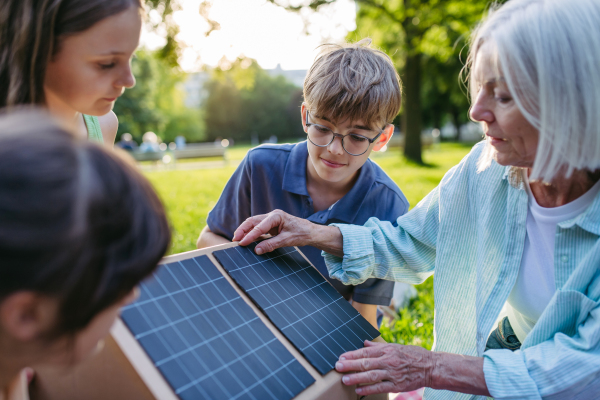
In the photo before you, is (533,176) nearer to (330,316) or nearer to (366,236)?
(366,236)

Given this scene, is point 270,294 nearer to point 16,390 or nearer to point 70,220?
point 16,390

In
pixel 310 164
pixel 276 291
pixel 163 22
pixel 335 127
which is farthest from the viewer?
pixel 163 22

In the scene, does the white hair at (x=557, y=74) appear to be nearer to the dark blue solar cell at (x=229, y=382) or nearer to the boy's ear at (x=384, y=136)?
the boy's ear at (x=384, y=136)

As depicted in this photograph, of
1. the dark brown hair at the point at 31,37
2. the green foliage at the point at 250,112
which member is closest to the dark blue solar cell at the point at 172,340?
the dark brown hair at the point at 31,37

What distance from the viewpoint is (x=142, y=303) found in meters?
1.23

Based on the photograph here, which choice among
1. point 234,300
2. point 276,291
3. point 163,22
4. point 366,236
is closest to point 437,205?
point 366,236

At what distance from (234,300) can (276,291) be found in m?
0.23

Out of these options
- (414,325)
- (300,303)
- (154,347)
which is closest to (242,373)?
(154,347)

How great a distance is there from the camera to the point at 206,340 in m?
1.27

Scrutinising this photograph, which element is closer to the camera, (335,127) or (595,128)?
(595,128)

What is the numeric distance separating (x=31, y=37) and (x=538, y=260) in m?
2.10

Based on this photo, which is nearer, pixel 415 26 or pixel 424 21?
pixel 424 21

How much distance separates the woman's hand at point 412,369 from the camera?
1549 mm

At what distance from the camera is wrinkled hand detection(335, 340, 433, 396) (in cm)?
152
